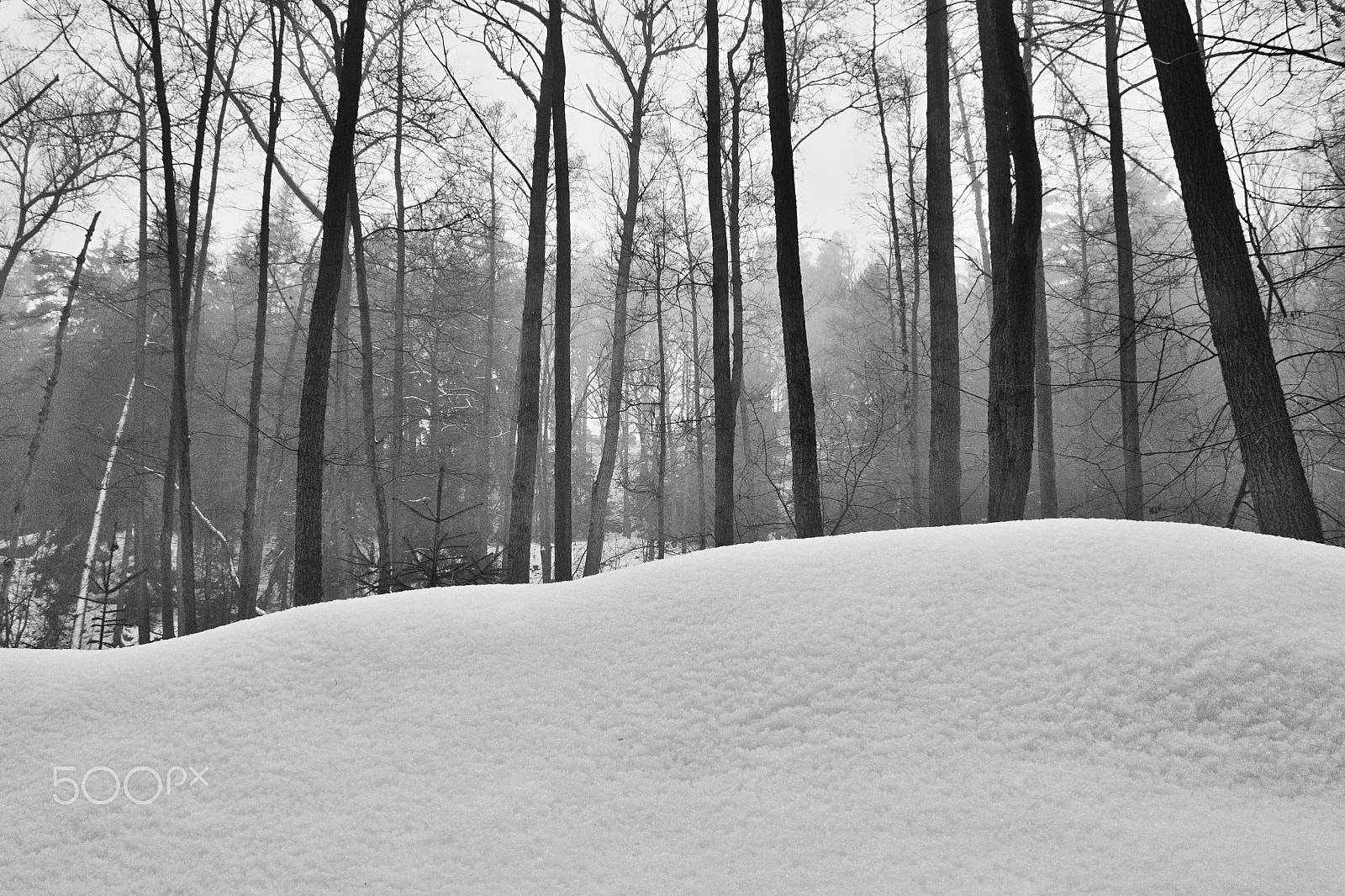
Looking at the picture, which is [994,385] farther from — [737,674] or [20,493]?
[20,493]

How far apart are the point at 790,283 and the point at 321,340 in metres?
4.50

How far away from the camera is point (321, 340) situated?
7027 mm

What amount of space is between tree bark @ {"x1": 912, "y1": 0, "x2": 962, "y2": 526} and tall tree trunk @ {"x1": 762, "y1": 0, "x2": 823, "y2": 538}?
1.98 metres

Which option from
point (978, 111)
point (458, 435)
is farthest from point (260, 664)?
point (458, 435)

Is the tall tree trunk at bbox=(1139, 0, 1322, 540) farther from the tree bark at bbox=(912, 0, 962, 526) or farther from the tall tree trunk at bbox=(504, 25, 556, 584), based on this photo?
the tall tree trunk at bbox=(504, 25, 556, 584)

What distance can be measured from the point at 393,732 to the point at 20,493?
47.9 ft

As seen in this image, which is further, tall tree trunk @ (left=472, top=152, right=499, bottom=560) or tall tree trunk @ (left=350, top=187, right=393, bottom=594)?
tall tree trunk @ (left=472, top=152, right=499, bottom=560)

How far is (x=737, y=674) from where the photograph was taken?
1.48 m

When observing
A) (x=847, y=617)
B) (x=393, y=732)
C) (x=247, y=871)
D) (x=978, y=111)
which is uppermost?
(x=978, y=111)

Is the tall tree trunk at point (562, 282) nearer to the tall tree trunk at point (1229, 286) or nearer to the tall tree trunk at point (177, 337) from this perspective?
the tall tree trunk at point (177, 337)

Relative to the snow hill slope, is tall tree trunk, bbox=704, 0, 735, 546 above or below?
above

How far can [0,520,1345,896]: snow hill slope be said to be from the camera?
3.56 ft

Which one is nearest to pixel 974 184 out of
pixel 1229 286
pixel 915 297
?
pixel 915 297

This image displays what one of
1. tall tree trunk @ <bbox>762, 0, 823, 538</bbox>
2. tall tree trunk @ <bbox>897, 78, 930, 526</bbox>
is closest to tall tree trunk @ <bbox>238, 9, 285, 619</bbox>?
tall tree trunk @ <bbox>762, 0, 823, 538</bbox>
